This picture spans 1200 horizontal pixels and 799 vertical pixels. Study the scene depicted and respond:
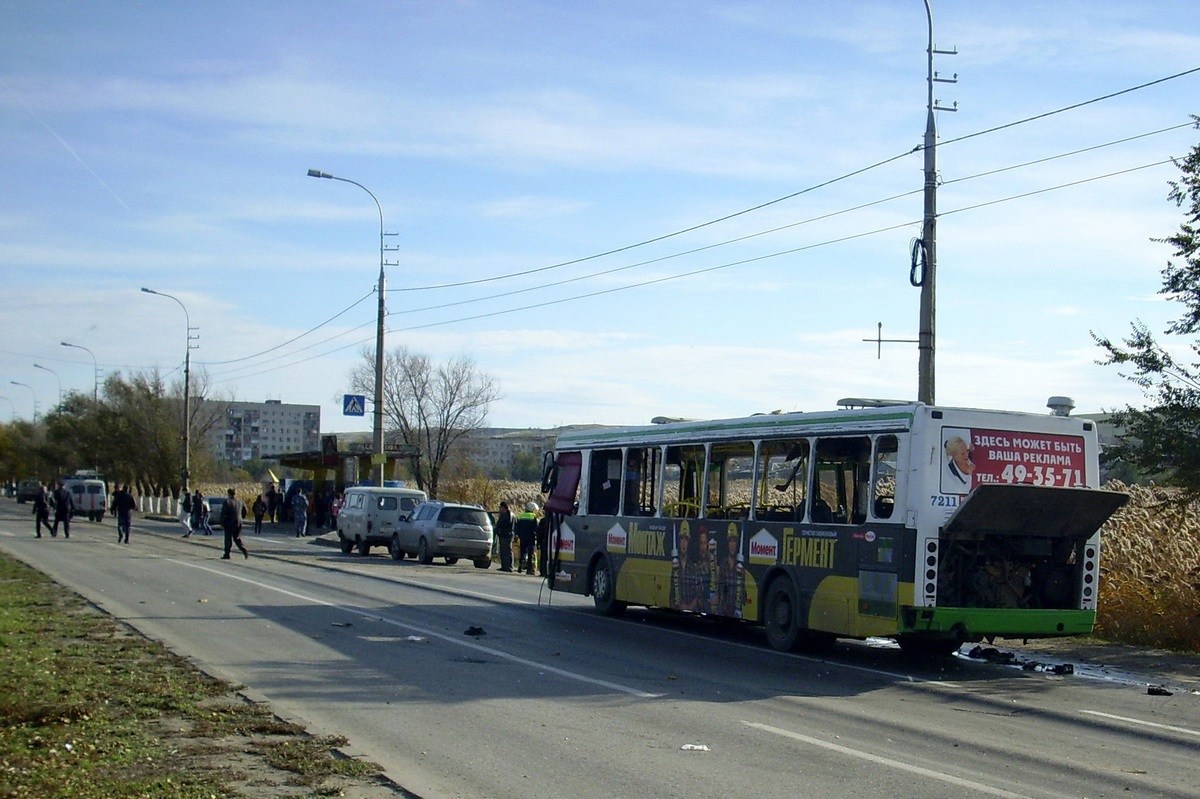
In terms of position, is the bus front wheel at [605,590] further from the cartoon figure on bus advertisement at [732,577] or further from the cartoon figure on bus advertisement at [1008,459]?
the cartoon figure on bus advertisement at [1008,459]

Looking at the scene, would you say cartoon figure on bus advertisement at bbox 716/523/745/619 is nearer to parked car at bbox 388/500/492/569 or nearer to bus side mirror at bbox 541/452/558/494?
bus side mirror at bbox 541/452/558/494

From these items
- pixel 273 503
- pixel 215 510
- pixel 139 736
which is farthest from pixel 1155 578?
pixel 215 510

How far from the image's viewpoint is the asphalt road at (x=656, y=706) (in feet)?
28.0

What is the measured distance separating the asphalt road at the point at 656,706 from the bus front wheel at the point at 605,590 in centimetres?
27

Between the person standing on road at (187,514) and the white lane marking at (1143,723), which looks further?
the person standing on road at (187,514)

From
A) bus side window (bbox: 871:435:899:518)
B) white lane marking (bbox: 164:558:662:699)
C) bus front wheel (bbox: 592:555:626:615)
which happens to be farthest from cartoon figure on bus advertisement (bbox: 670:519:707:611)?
bus side window (bbox: 871:435:899:518)

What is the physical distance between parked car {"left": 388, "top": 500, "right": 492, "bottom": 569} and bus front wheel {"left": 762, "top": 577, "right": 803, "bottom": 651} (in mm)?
19440

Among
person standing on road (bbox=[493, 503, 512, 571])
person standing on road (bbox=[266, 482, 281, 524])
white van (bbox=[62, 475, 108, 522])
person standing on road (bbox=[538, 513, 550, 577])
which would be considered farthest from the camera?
white van (bbox=[62, 475, 108, 522])

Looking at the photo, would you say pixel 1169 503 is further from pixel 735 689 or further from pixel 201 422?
pixel 201 422

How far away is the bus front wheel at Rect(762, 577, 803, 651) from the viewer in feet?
51.9

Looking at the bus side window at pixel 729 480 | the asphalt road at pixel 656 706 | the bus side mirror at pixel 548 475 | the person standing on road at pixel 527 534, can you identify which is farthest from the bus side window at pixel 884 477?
the person standing on road at pixel 527 534

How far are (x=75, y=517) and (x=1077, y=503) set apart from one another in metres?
63.9

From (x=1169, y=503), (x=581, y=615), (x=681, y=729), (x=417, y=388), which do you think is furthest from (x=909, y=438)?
(x=417, y=388)

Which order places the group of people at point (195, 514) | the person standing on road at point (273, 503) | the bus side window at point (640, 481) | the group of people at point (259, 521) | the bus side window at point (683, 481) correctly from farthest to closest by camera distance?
the person standing on road at point (273, 503) < the group of people at point (195, 514) < the group of people at point (259, 521) < the bus side window at point (640, 481) < the bus side window at point (683, 481)
